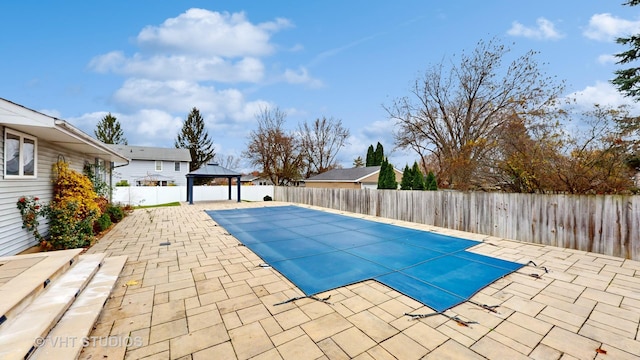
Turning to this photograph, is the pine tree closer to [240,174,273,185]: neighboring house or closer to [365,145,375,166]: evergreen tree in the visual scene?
[365,145,375,166]: evergreen tree

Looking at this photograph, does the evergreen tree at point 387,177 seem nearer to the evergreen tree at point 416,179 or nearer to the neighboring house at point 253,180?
the evergreen tree at point 416,179

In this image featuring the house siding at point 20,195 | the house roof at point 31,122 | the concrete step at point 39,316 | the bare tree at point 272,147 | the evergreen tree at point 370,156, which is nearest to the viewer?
the concrete step at point 39,316

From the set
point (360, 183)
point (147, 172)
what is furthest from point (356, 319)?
point (147, 172)

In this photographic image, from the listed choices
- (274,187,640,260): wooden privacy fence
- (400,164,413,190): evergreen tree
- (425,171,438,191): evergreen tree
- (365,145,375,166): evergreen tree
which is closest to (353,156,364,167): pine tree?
(365,145,375,166): evergreen tree

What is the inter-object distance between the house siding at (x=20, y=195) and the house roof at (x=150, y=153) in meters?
18.5

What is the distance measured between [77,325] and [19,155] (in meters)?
4.47

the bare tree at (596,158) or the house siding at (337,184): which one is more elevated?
the bare tree at (596,158)

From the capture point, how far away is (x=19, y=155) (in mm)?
4762

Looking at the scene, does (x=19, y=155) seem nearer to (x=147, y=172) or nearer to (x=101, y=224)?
(x=101, y=224)

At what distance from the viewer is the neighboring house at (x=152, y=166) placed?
2233 cm

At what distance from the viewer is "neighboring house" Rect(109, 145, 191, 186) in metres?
22.3

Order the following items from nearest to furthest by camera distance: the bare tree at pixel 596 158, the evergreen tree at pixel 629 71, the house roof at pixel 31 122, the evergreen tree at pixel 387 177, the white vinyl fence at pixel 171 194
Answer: the house roof at pixel 31 122 → the bare tree at pixel 596 158 → the evergreen tree at pixel 629 71 → the white vinyl fence at pixel 171 194 → the evergreen tree at pixel 387 177

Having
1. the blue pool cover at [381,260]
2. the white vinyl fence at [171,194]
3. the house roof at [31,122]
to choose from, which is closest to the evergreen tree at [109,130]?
the white vinyl fence at [171,194]

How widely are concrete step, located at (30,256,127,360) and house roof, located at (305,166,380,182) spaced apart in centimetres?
2040
